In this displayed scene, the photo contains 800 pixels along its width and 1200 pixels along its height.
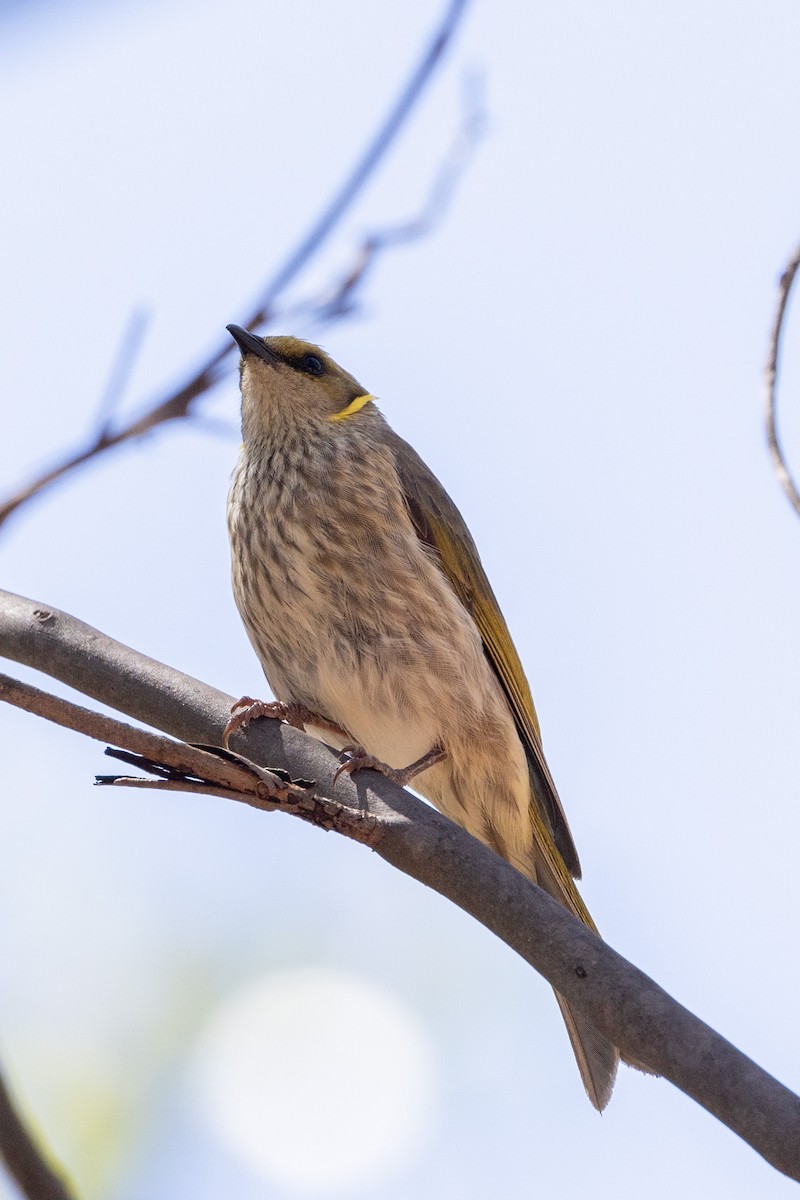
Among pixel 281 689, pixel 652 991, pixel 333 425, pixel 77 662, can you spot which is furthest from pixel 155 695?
pixel 333 425

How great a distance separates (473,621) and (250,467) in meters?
0.92

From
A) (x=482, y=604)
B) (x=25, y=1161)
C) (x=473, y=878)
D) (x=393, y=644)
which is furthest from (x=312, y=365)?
(x=25, y=1161)

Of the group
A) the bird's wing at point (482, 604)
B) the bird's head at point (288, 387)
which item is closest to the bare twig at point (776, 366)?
the bird's wing at point (482, 604)

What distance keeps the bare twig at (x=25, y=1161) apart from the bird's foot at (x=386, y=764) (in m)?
1.50

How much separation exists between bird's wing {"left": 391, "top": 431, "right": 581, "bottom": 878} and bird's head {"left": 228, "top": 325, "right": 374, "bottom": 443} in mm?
354

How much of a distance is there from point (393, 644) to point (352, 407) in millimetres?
1488

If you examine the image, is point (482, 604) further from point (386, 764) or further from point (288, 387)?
point (288, 387)

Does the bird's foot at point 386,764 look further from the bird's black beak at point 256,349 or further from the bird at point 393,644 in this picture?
the bird's black beak at point 256,349

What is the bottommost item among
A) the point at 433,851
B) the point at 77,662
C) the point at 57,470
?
the point at 433,851

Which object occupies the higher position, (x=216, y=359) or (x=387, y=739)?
(x=216, y=359)

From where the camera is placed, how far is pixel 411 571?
3912 mm

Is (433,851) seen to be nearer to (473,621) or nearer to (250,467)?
(473,621)

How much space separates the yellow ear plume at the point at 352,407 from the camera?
15.3 ft

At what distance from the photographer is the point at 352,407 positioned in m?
4.96
